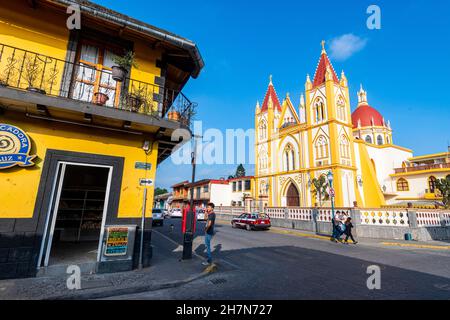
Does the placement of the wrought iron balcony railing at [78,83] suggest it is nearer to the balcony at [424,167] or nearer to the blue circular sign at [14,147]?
the blue circular sign at [14,147]

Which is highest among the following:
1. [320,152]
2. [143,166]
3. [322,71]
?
[322,71]

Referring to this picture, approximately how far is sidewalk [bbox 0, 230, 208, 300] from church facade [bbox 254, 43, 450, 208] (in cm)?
2192

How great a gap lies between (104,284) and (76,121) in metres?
4.51

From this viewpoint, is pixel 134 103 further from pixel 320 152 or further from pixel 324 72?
pixel 324 72

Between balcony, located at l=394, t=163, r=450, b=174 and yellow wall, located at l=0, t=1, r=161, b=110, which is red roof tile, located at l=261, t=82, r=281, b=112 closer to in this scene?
balcony, located at l=394, t=163, r=450, b=174

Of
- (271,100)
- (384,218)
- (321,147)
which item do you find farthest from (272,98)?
(384,218)

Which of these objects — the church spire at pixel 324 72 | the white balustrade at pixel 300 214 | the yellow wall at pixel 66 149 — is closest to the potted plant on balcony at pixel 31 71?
the yellow wall at pixel 66 149

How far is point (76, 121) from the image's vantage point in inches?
253

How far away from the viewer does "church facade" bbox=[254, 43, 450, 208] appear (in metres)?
29.0

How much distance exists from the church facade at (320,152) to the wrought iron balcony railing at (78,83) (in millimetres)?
21847

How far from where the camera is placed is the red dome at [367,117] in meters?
44.3

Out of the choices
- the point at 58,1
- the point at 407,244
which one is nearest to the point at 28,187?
the point at 58,1

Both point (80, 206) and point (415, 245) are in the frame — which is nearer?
point (80, 206)

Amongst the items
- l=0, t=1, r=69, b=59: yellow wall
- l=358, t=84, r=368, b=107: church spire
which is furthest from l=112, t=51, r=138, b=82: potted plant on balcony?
l=358, t=84, r=368, b=107: church spire
